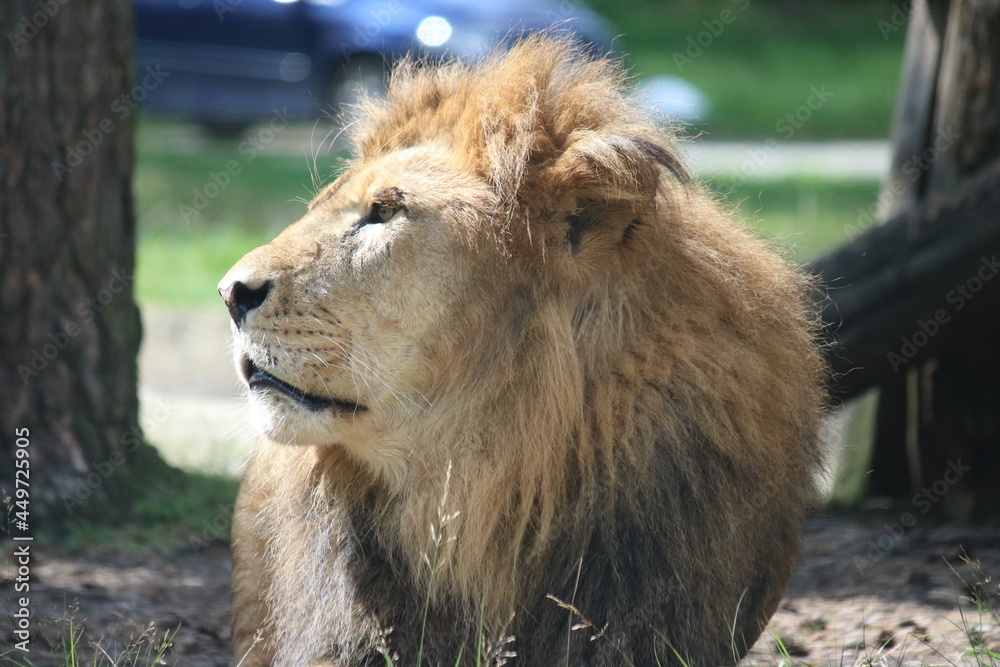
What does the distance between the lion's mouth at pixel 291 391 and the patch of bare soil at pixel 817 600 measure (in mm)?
919

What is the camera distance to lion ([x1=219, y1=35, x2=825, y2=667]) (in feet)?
8.85

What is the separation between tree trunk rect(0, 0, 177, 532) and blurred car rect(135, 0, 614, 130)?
34.1ft

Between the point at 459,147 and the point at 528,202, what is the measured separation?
0.27 meters

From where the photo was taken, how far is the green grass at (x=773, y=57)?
18.2 metres

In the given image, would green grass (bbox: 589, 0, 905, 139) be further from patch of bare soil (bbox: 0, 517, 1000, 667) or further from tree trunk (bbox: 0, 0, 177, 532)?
tree trunk (bbox: 0, 0, 177, 532)

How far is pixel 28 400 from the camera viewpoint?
4.09 metres

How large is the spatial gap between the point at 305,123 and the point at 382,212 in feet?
44.4

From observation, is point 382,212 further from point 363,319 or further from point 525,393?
point 525,393

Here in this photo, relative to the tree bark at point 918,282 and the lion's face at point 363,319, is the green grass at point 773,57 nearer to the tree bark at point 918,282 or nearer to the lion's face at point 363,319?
the tree bark at point 918,282

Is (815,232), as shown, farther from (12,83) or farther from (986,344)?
(12,83)

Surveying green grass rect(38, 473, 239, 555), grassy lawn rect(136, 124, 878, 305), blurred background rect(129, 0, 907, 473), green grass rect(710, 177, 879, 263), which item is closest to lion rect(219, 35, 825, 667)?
blurred background rect(129, 0, 907, 473)

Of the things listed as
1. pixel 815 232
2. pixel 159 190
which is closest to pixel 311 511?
pixel 815 232

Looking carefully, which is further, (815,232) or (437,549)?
(815,232)

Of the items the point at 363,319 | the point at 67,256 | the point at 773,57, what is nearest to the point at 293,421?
the point at 363,319
